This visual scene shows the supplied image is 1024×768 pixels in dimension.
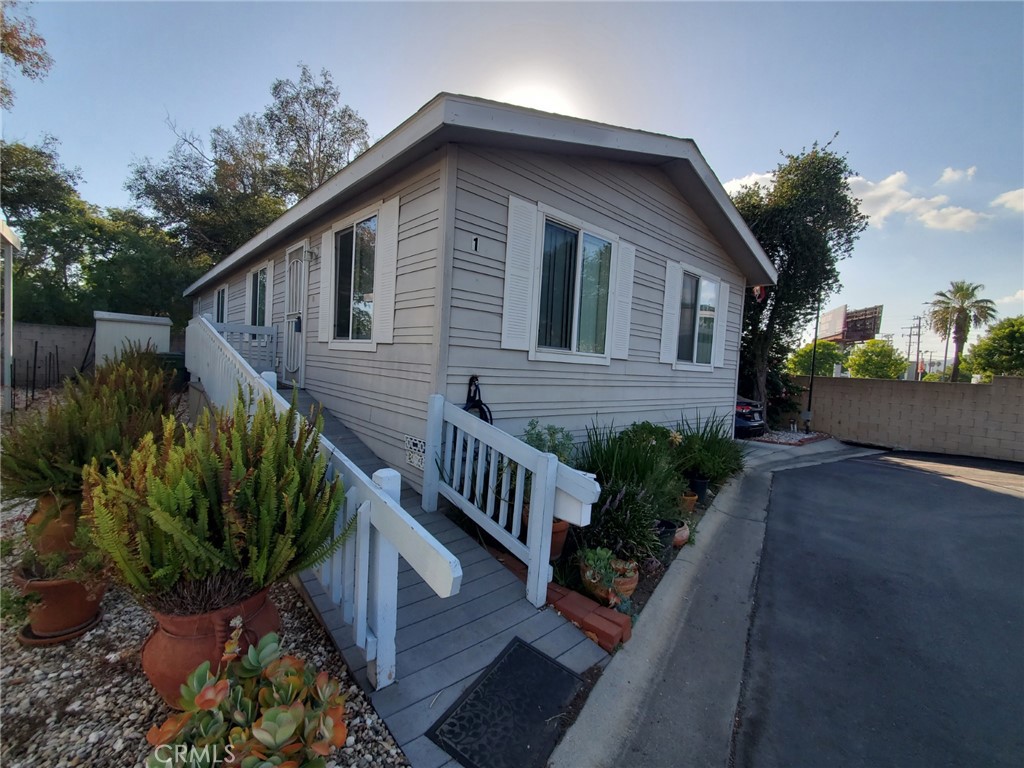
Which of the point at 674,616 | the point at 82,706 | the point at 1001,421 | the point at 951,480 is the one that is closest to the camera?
the point at 82,706

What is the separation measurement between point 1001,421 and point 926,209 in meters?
9.53

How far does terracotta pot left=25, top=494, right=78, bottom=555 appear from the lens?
2.46 metres

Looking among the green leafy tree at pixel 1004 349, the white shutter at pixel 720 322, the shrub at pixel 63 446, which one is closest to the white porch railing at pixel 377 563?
the shrub at pixel 63 446

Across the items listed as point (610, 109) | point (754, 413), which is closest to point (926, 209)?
point (754, 413)

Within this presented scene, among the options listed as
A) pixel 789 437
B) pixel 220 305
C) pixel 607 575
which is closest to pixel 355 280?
pixel 607 575

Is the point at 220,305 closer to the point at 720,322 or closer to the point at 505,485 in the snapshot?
the point at 505,485

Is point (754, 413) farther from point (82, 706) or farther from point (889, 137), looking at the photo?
point (82, 706)

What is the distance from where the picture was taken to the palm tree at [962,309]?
3203 centimetres

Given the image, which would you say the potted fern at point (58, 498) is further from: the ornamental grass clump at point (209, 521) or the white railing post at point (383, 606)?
the white railing post at point (383, 606)

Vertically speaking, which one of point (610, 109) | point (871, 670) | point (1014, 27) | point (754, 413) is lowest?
point (871, 670)

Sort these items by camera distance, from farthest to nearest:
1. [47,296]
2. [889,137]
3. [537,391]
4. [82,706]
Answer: [47,296], [889,137], [537,391], [82,706]

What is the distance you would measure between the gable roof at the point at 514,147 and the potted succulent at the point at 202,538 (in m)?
2.86

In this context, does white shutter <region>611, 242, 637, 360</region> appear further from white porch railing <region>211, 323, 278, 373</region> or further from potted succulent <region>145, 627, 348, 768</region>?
white porch railing <region>211, 323, 278, 373</region>

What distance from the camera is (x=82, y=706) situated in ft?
6.06
